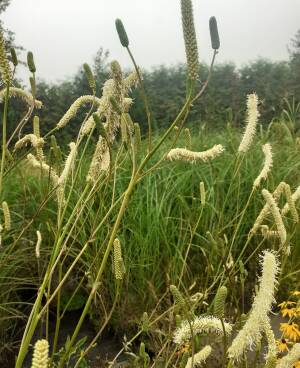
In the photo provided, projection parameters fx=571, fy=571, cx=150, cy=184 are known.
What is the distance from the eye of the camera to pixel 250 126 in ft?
6.26

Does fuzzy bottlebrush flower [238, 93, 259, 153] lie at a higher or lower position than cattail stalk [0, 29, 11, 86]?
lower

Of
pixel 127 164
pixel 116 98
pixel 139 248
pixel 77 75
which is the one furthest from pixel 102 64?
pixel 116 98

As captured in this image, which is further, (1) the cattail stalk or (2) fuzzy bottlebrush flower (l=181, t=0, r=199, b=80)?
(1) the cattail stalk

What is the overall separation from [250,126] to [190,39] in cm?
76

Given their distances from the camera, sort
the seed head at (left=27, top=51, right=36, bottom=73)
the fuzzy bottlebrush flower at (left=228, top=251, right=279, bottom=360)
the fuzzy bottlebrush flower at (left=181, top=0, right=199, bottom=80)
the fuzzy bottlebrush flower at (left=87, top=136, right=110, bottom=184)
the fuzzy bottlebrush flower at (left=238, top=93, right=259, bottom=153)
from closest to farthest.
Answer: the fuzzy bottlebrush flower at (left=228, top=251, right=279, bottom=360), the fuzzy bottlebrush flower at (left=181, top=0, right=199, bottom=80), the fuzzy bottlebrush flower at (left=87, top=136, right=110, bottom=184), the seed head at (left=27, top=51, right=36, bottom=73), the fuzzy bottlebrush flower at (left=238, top=93, right=259, bottom=153)

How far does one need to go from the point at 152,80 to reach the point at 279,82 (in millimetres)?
2610

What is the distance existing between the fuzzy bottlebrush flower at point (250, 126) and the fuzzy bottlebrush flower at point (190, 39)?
733mm

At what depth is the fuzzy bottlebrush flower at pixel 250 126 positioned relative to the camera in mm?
1899

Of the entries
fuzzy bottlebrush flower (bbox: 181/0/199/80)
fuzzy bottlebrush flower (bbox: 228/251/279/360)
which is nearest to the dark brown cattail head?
fuzzy bottlebrush flower (bbox: 181/0/199/80)

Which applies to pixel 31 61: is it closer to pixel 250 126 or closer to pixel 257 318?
pixel 250 126

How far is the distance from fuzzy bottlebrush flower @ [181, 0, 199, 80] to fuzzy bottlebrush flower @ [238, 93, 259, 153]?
2.41 ft

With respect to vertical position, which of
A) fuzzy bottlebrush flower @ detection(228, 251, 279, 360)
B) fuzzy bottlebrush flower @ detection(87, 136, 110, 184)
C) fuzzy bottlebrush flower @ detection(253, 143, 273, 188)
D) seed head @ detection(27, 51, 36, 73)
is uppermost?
seed head @ detection(27, 51, 36, 73)

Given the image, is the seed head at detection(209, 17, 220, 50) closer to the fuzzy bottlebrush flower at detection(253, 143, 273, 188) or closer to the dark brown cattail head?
the dark brown cattail head

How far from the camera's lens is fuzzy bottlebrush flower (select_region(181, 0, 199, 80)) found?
1190 mm
